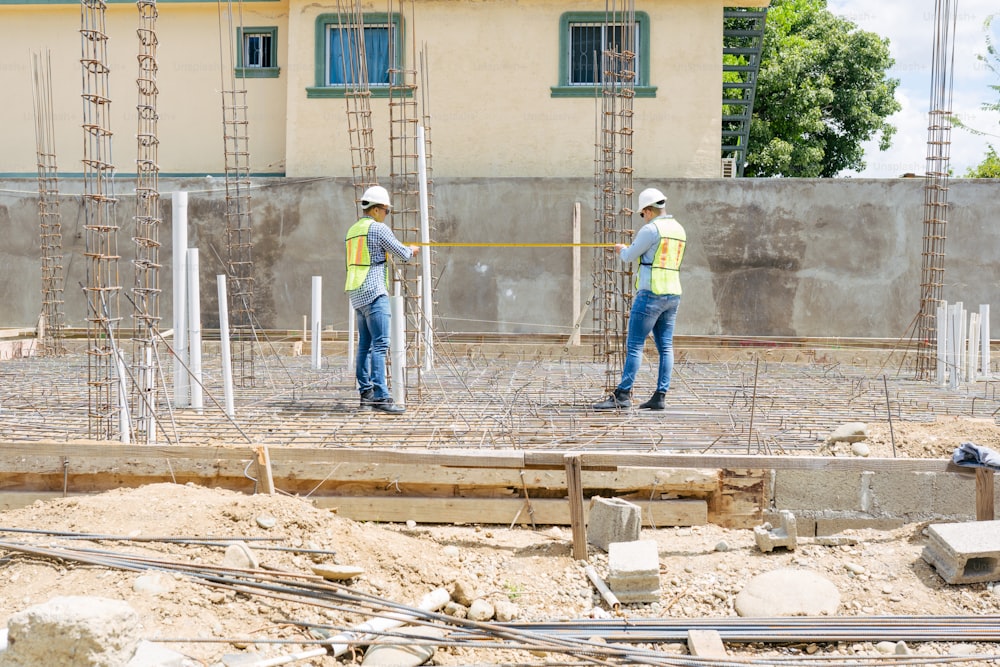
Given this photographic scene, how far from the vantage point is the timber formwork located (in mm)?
5367

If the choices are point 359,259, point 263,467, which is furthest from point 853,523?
point 359,259

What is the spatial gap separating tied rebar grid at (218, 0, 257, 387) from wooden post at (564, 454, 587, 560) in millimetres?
4963

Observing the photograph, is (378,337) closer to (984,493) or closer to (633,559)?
(633,559)

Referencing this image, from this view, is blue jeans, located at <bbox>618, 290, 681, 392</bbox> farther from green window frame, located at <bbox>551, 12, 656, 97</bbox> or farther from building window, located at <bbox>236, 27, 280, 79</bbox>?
building window, located at <bbox>236, 27, 280, 79</bbox>

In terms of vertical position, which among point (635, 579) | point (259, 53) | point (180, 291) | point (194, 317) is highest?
point (259, 53)

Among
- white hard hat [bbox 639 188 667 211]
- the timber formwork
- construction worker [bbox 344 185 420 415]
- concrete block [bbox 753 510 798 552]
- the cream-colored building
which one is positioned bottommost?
concrete block [bbox 753 510 798 552]

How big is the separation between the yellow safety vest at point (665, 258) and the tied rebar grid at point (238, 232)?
4.01 m

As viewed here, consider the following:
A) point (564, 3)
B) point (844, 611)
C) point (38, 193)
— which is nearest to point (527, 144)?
point (564, 3)

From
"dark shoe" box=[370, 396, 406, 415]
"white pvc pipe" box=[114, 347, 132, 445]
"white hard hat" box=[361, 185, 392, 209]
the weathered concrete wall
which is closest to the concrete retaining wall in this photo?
"dark shoe" box=[370, 396, 406, 415]

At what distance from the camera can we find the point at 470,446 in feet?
20.4

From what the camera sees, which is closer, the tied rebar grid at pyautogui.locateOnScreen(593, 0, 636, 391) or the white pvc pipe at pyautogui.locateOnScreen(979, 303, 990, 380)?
the tied rebar grid at pyautogui.locateOnScreen(593, 0, 636, 391)

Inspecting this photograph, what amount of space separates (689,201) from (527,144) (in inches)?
114

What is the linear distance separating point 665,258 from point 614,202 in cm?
365

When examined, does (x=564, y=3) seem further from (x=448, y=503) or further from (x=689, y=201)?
(x=448, y=503)
